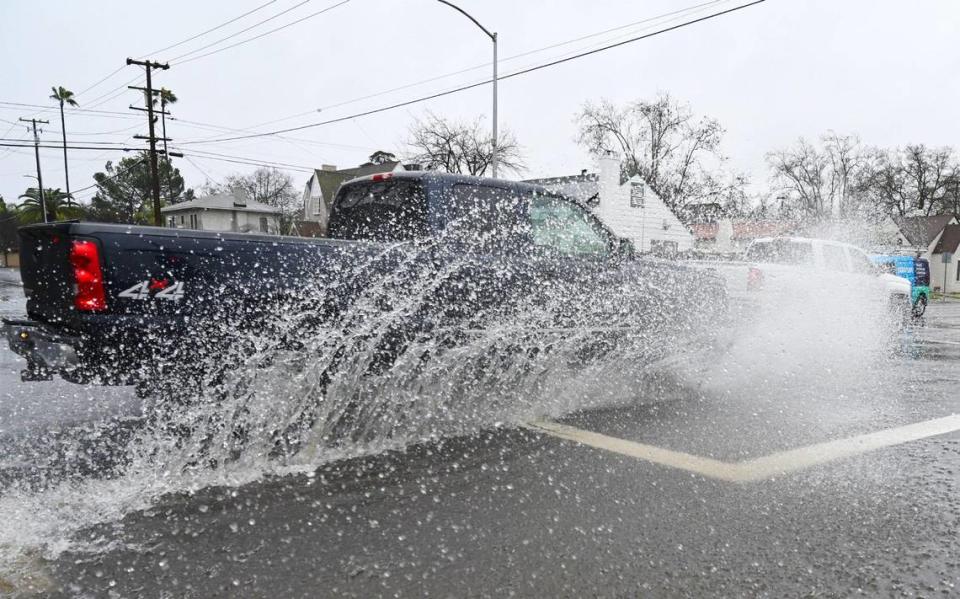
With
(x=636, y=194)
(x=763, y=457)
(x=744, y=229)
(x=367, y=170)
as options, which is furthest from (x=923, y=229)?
(x=763, y=457)

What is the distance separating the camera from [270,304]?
385 centimetres

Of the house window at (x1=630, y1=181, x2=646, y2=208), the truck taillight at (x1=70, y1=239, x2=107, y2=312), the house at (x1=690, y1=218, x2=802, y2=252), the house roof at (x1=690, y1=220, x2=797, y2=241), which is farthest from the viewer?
the house window at (x1=630, y1=181, x2=646, y2=208)

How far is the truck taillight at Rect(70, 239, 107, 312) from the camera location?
350 cm

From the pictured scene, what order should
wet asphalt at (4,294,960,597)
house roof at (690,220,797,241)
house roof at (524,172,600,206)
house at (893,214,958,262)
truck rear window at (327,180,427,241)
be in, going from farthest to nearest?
1. house at (893,214,958,262)
2. house roof at (524,172,600,206)
3. house roof at (690,220,797,241)
4. truck rear window at (327,180,427,241)
5. wet asphalt at (4,294,960,597)

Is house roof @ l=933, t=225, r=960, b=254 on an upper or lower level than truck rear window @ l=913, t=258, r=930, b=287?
upper

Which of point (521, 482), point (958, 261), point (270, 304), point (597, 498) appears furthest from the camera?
point (958, 261)

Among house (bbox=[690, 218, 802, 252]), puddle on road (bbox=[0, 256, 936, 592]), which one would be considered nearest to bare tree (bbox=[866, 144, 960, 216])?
house (bbox=[690, 218, 802, 252])

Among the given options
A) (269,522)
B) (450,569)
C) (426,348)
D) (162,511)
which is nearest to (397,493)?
(269,522)

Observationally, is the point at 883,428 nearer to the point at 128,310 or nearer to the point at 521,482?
the point at 521,482

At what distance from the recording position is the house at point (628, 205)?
1228 inches

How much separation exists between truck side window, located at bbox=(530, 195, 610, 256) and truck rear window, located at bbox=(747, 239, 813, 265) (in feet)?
20.9

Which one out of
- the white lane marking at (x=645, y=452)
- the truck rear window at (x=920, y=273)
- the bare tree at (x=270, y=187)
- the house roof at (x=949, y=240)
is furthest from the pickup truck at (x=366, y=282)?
the bare tree at (x=270, y=187)

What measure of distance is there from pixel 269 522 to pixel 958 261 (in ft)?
190

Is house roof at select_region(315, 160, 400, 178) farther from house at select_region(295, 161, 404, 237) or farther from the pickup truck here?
the pickup truck
